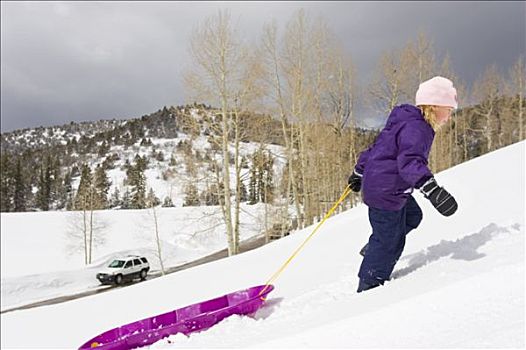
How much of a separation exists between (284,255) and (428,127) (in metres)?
2.92

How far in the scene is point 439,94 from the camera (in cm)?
257

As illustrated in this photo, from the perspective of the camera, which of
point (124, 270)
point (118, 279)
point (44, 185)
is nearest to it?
point (44, 185)

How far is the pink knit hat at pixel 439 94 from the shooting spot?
2572 mm

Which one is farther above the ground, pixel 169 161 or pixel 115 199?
pixel 169 161

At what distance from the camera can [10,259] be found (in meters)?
24.1

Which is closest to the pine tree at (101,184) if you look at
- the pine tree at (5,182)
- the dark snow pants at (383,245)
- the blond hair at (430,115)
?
the pine tree at (5,182)

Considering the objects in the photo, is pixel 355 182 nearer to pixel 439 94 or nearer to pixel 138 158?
pixel 439 94

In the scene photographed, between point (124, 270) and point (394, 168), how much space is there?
21652 millimetres

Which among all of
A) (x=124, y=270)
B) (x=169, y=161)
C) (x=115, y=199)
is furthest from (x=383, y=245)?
(x=124, y=270)

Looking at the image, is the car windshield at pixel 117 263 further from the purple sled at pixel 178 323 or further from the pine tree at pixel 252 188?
the purple sled at pixel 178 323

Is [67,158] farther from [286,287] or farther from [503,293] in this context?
[503,293]

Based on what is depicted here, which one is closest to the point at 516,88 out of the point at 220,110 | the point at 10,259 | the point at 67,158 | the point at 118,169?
the point at 220,110

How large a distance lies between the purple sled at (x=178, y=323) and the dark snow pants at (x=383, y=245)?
701 mm

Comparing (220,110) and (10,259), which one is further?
(10,259)
